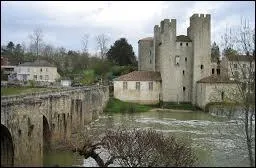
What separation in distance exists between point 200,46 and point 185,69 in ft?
11.8

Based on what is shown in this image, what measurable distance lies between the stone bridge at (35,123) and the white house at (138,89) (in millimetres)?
20238

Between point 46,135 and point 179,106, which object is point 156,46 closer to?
point 179,106

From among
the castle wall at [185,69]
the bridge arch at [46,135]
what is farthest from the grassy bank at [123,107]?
the bridge arch at [46,135]

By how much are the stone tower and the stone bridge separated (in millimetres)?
21471

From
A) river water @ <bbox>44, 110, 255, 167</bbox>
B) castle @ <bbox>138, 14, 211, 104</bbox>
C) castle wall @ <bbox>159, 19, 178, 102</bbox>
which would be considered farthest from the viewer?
castle wall @ <bbox>159, 19, 178, 102</bbox>

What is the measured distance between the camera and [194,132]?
3578 centimetres

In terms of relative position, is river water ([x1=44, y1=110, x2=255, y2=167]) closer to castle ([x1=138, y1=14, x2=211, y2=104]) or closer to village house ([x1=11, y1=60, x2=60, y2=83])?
castle ([x1=138, y1=14, x2=211, y2=104])

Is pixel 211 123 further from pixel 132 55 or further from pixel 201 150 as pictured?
pixel 132 55

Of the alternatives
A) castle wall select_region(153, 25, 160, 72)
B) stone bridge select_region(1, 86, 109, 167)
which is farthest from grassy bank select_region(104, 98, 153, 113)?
stone bridge select_region(1, 86, 109, 167)

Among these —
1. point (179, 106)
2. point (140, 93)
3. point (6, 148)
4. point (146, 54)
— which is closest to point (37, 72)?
point (146, 54)

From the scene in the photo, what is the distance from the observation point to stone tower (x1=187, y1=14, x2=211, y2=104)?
57625 mm

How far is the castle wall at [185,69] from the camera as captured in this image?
195 feet

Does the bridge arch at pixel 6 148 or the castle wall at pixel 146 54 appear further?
the castle wall at pixel 146 54

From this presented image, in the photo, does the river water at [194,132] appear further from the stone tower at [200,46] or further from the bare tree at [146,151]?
the stone tower at [200,46]
